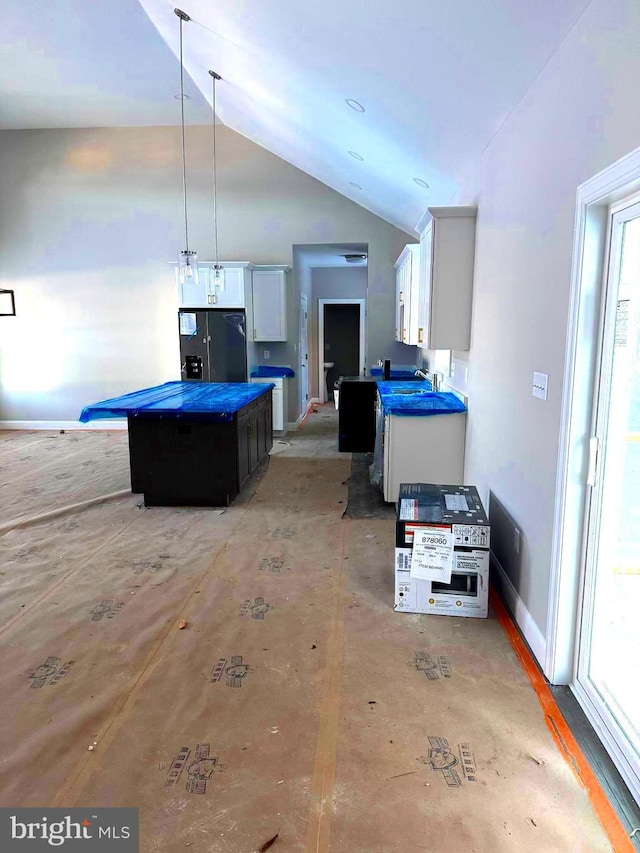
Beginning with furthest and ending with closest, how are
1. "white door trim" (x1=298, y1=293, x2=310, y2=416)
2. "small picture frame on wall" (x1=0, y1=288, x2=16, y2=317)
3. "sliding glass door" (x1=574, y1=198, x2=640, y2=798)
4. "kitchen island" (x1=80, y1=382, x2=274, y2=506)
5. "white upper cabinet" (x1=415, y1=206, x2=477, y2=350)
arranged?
"white door trim" (x1=298, y1=293, x2=310, y2=416)
"small picture frame on wall" (x1=0, y1=288, x2=16, y2=317)
"kitchen island" (x1=80, y1=382, x2=274, y2=506)
"white upper cabinet" (x1=415, y1=206, x2=477, y2=350)
"sliding glass door" (x1=574, y1=198, x2=640, y2=798)

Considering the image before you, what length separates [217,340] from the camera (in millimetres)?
6668

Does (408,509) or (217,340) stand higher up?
(217,340)

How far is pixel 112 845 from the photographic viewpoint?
150 centimetres

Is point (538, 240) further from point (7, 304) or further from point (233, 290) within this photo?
point (7, 304)

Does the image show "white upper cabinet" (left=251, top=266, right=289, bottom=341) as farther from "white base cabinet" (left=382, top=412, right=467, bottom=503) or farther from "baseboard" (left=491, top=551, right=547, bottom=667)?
"baseboard" (left=491, top=551, right=547, bottom=667)

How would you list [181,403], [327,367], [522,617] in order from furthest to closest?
[327,367]
[181,403]
[522,617]

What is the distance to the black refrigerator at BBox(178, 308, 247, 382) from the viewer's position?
664 cm

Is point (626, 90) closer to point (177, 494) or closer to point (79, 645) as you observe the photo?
point (79, 645)

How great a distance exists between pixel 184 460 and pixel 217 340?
2.70 metres

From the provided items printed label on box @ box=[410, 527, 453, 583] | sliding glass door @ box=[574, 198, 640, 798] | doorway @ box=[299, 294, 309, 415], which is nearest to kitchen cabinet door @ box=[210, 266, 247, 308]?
doorway @ box=[299, 294, 309, 415]

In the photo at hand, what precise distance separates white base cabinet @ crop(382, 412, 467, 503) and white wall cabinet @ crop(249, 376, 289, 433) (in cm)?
302

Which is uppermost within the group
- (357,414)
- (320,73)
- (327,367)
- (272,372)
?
(320,73)

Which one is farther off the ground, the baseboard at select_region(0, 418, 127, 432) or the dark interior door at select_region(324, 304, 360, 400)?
the dark interior door at select_region(324, 304, 360, 400)

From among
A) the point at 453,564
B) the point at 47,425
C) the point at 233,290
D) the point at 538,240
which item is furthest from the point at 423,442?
the point at 47,425
